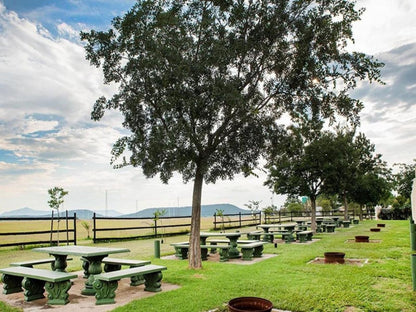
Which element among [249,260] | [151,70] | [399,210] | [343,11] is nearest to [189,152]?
[151,70]

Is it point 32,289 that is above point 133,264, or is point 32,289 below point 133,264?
below

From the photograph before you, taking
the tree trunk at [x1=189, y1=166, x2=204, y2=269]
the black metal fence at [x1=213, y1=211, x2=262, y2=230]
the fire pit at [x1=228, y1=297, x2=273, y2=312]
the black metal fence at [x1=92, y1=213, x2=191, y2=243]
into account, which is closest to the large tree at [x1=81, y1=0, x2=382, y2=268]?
the tree trunk at [x1=189, y1=166, x2=204, y2=269]

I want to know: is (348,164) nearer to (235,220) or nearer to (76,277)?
(235,220)

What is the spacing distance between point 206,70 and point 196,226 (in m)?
4.31

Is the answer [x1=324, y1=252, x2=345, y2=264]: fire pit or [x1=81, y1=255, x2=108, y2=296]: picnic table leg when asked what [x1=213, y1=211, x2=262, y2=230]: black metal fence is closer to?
[x1=324, y1=252, x2=345, y2=264]: fire pit

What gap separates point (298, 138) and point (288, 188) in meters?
3.27

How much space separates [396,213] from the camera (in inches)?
1593

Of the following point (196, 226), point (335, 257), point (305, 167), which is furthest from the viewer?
point (305, 167)

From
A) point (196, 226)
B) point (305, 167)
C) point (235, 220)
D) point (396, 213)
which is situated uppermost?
point (305, 167)

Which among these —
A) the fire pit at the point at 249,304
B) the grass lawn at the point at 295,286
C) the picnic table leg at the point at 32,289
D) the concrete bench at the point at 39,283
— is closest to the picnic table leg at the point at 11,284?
the concrete bench at the point at 39,283

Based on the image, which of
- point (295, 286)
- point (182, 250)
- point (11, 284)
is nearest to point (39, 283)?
point (11, 284)

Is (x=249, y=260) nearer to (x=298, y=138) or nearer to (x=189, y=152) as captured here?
(x=189, y=152)

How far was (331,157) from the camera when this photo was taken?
70.3ft

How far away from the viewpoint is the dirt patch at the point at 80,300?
6043 millimetres
